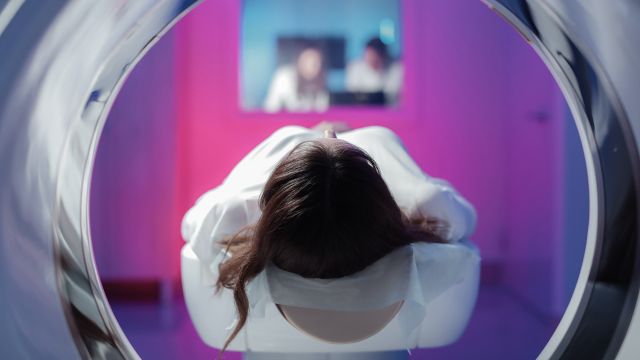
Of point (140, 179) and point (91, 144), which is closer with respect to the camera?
point (91, 144)

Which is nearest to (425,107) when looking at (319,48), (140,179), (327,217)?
(319,48)

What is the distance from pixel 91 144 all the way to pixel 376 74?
2.23m

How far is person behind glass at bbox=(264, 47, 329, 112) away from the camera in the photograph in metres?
2.94

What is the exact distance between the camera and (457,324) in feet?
3.78

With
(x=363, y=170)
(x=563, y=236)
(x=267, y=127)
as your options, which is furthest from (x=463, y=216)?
(x=267, y=127)

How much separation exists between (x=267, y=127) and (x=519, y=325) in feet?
4.55

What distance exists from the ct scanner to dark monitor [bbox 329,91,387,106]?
214cm

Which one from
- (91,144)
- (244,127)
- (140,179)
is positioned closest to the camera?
(91,144)

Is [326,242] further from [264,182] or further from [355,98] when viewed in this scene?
[355,98]

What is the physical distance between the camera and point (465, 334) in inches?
89.7

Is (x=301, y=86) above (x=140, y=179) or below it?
above

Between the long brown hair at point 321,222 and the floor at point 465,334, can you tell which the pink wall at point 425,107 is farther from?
the long brown hair at point 321,222

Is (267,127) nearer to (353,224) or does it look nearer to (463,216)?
(463,216)

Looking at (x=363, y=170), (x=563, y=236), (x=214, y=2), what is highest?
(x=214, y=2)
